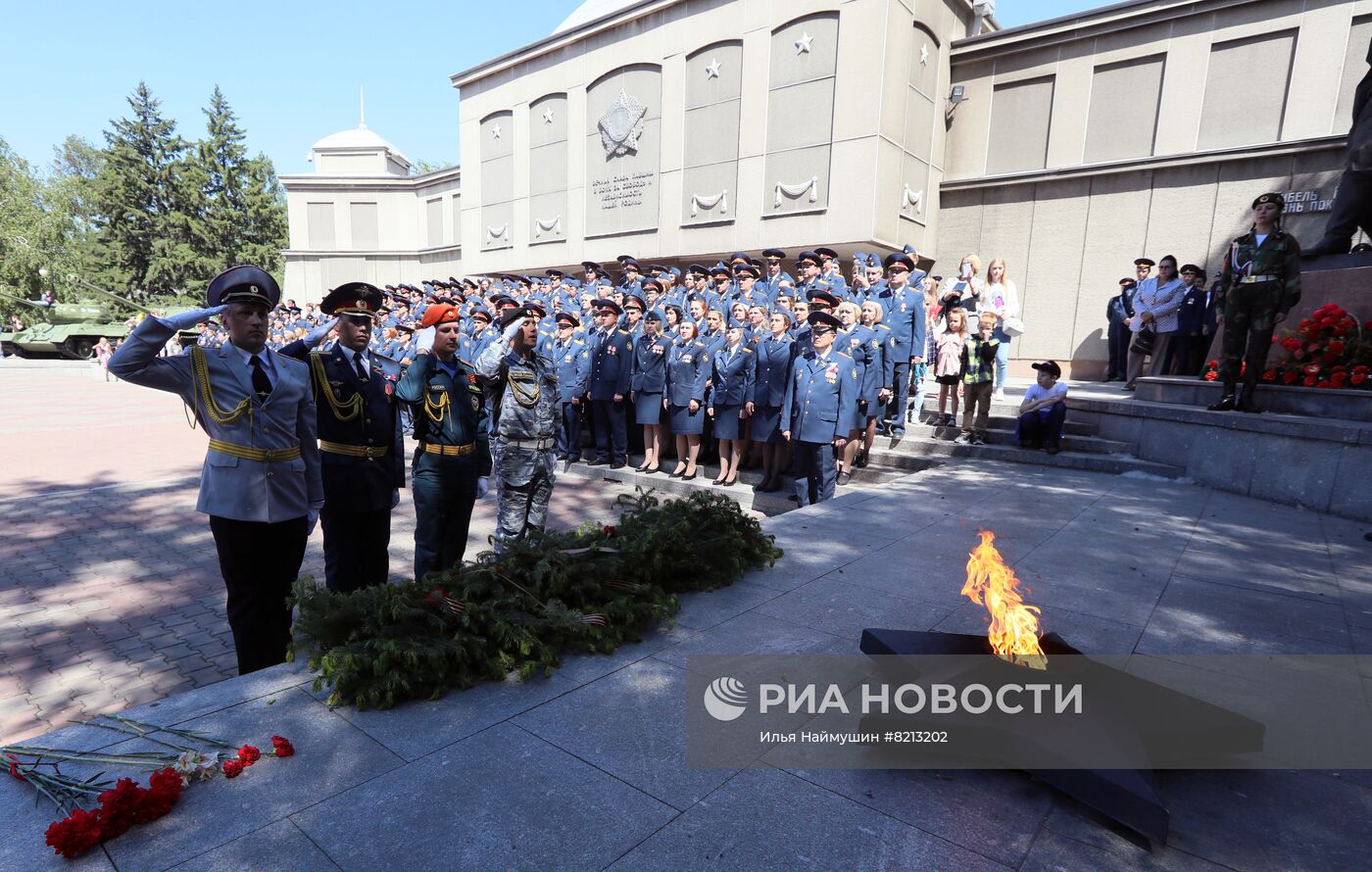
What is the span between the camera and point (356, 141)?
31.8 m

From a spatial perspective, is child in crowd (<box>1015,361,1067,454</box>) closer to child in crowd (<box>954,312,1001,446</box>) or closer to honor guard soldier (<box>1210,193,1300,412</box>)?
child in crowd (<box>954,312,1001,446</box>)

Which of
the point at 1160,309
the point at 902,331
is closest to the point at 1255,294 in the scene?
the point at 902,331

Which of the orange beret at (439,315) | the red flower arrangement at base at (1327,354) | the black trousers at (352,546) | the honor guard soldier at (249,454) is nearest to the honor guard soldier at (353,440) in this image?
the black trousers at (352,546)

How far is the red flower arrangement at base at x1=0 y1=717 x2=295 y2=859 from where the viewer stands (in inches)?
71.8

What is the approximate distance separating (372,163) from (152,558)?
30.5 meters

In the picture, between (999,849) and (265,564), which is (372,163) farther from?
(999,849)

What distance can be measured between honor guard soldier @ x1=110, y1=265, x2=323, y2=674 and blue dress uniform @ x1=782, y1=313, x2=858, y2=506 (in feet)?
16.6

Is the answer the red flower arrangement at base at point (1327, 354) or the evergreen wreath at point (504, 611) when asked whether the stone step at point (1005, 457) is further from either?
the evergreen wreath at point (504, 611)

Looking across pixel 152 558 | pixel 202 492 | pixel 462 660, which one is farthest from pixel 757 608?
pixel 152 558

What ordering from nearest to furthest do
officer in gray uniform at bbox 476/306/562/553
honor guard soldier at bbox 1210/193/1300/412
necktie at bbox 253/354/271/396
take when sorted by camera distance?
necktie at bbox 253/354/271/396 < officer in gray uniform at bbox 476/306/562/553 < honor guard soldier at bbox 1210/193/1300/412

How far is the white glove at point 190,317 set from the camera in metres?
3.12

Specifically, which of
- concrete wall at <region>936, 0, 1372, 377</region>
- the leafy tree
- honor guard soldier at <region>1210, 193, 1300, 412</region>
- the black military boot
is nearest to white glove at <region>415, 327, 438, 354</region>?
honor guard soldier at <region>1210, 193, 1300, 412</region>

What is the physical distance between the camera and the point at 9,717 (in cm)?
349

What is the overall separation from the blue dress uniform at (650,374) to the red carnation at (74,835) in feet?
27.4
